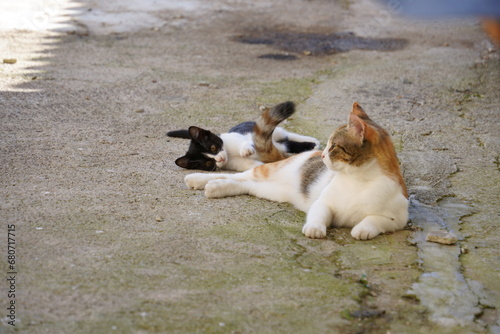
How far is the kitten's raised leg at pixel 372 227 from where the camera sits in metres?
3.41

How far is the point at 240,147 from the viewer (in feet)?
15.8

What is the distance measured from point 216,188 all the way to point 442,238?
1397mm

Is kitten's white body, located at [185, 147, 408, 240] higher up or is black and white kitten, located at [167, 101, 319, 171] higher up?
kitten's white body, located at [185, 147, 408, 240]

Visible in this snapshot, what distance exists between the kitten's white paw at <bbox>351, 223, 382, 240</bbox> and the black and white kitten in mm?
1343

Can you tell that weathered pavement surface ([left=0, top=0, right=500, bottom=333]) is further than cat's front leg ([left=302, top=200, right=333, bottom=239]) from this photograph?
No

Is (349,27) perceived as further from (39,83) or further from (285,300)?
(285,300)

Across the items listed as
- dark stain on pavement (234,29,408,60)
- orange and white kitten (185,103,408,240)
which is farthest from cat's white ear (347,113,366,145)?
dark stain on pavement (234,29,408,60)

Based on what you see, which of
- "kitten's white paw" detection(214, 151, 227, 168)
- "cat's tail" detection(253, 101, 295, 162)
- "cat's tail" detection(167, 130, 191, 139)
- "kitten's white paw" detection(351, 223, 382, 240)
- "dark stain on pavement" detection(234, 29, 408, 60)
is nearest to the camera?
"kitten's white paw" detection(351, 223, 382, 240)

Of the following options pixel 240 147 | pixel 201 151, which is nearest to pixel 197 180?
pixel 201 151

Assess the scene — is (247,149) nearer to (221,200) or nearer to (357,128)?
(221,200)

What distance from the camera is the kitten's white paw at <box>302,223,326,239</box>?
11.2ft

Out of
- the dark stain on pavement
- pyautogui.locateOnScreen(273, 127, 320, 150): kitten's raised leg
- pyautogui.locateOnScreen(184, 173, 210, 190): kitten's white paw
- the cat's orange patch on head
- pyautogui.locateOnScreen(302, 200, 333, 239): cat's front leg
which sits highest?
the cat's orange patch on head

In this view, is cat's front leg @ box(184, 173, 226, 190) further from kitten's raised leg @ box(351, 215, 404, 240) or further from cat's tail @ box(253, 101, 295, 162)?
kitten's raised leg @ box(351, 215, 404, 240)

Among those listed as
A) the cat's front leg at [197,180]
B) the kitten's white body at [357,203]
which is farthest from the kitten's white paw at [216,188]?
the kitten's white body at [357,203]
